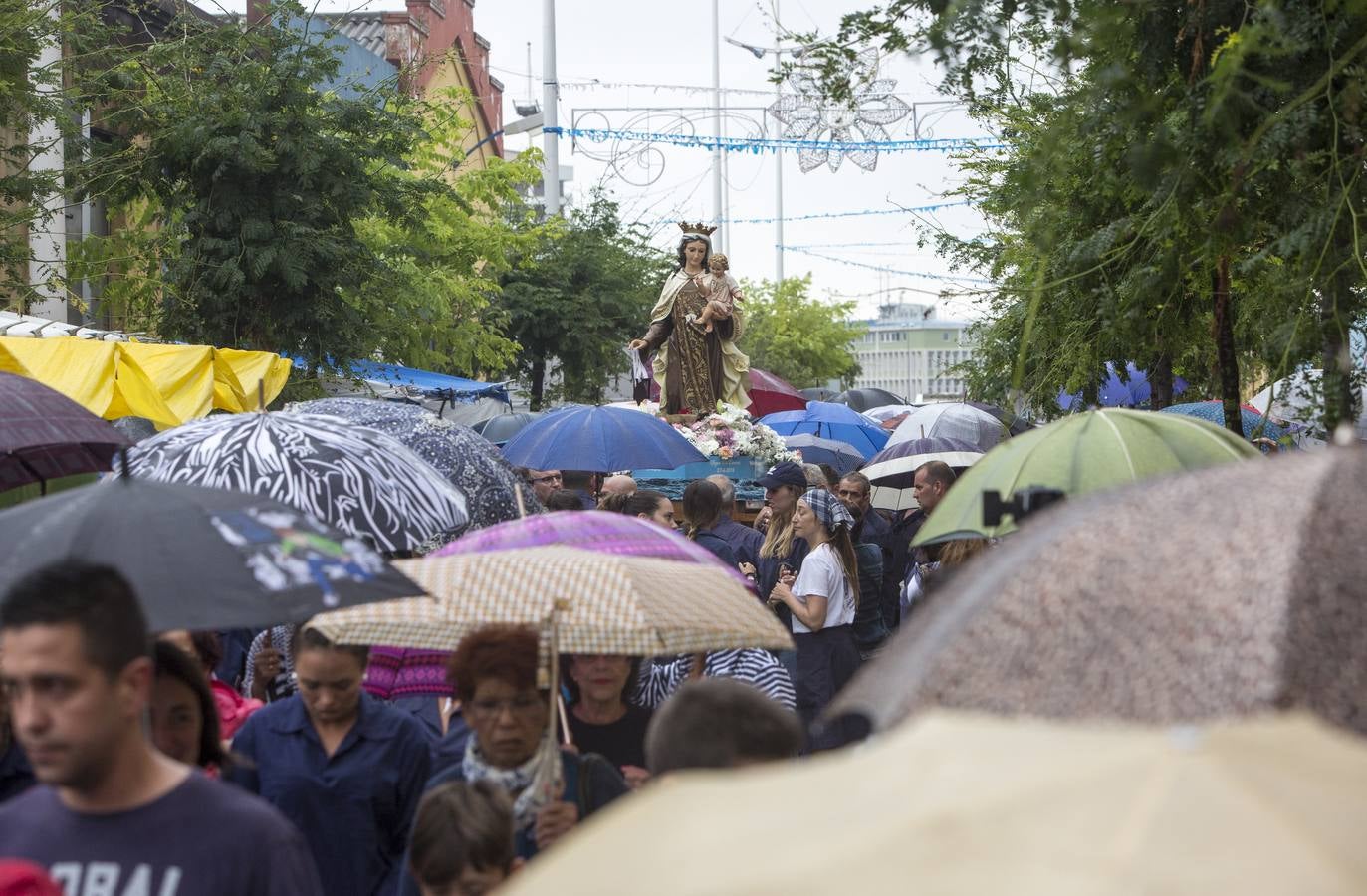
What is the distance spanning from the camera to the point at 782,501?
9992mm

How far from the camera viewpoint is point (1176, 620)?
98.1 inches

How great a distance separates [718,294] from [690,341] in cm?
70

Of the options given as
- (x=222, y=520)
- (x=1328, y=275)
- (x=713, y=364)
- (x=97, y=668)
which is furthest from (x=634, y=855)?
(x=713, y=364)

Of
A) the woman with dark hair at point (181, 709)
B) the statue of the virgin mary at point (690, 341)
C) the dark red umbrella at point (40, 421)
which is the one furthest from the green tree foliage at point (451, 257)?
the woman with dark hair at point (181, 709)

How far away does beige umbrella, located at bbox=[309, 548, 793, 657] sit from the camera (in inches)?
193

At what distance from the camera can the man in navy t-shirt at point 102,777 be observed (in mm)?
3262

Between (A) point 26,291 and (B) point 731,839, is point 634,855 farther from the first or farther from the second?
(A) point 26,291

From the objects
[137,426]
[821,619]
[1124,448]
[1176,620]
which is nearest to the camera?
[1176,620]

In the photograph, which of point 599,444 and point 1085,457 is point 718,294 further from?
point 1085,457

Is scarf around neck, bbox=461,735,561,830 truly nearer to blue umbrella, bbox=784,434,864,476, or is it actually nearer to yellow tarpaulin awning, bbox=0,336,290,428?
yellow tarpaulin awning, bbox=0,336,290,428

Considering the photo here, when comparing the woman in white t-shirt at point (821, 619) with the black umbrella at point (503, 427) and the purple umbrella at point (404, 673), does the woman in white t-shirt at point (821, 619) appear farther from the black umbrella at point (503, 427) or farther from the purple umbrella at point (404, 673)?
the black umbrella at point (503, 427)

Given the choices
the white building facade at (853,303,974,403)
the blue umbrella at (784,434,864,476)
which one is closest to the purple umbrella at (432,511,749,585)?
the blue umbrella at (784,434,864,476)

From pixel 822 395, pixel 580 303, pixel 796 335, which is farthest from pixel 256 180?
pixel 796 335

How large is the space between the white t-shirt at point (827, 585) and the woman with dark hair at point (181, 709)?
192 inches
